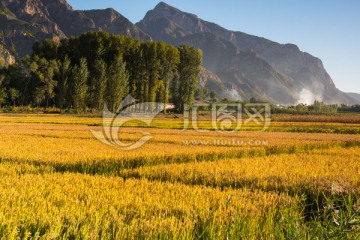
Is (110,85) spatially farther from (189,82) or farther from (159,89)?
(189,82)

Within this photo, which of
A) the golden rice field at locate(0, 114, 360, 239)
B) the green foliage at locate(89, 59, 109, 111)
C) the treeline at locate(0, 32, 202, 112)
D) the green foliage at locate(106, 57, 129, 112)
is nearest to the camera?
the golden rice field at locate(0, 114, 360, 239)

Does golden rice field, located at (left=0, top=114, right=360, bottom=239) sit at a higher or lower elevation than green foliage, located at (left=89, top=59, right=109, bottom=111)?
lower

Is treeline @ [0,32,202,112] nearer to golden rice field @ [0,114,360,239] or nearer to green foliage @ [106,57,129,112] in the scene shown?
green foliage @ [106,57,129,112]

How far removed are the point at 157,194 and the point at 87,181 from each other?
6.55ft

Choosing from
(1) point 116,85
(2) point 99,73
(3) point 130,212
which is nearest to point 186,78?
(1) point 116,85

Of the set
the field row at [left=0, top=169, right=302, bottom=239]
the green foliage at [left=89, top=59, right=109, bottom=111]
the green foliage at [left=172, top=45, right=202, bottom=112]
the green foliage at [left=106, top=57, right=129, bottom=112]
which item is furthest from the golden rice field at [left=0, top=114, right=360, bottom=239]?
the green foliage at [left=172, top=45, right=202, bottom=112]

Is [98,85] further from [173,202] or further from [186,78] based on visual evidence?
[173,202]

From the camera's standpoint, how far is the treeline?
6562 centimetres

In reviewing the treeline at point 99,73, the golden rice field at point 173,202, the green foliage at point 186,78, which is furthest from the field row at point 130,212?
the green foliage at point 186,78

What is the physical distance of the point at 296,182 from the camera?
8.44 metres

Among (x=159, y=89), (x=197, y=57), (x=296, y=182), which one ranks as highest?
(x=197, y=57)

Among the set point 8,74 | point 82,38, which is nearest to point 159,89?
point 82,38

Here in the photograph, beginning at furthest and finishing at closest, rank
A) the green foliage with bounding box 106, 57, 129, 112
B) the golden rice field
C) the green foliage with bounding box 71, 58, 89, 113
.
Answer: the green foliage with bounding box 106, 57, 129, 112, the green foliage with bounding box 71, 58, 89, 113, the golden rice field

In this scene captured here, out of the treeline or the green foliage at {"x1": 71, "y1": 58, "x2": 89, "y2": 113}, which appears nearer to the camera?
the green foliage at {"x1": 71, "y1": 58, "x2": 89, "y2": 113}
